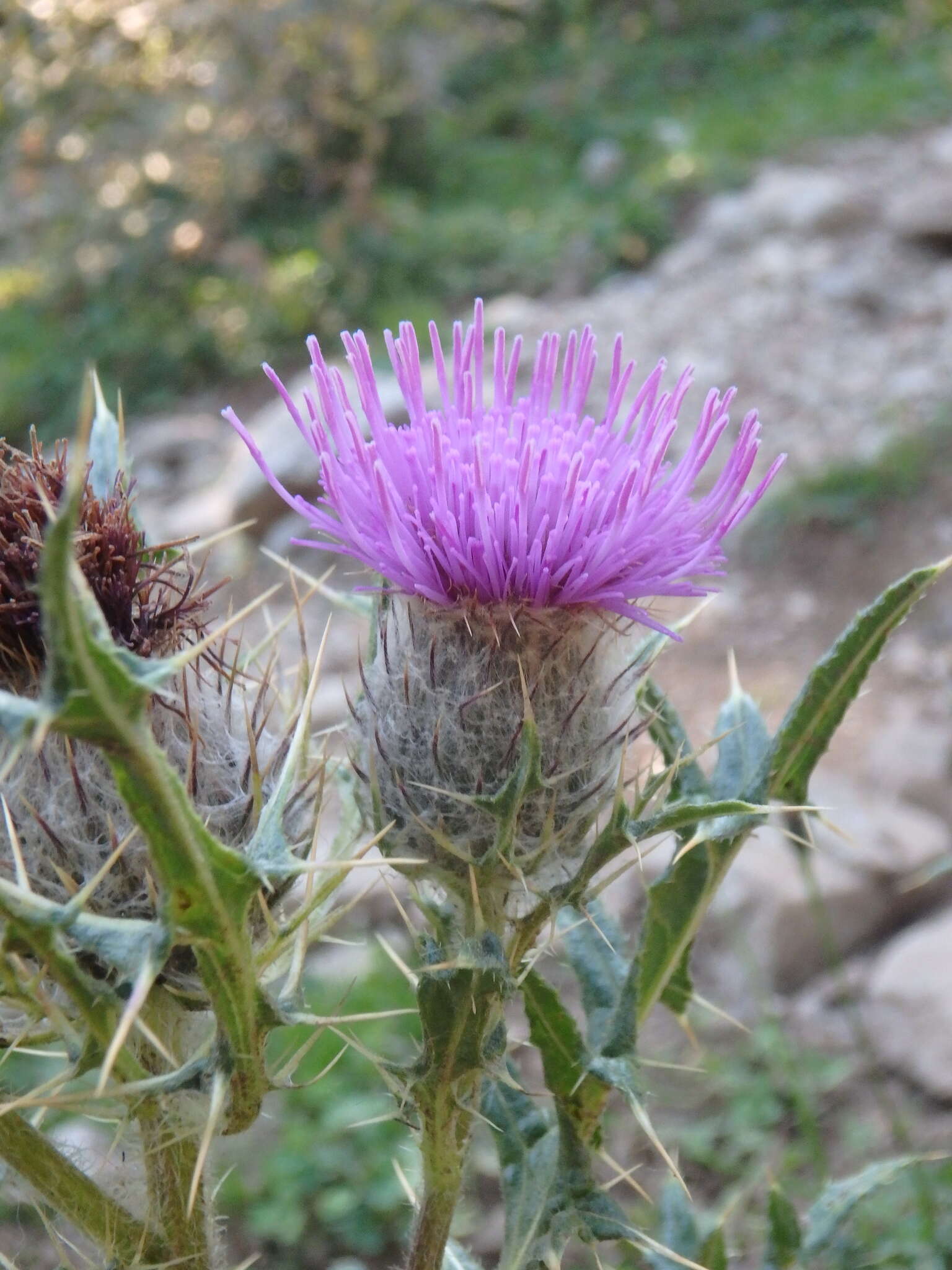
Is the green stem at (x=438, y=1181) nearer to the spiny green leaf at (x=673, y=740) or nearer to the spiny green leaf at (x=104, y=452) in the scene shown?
the spiny green leaf at (x=673, y=740)

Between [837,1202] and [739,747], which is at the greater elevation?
[739,747]

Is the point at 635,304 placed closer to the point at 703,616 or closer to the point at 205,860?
the point at 703,616

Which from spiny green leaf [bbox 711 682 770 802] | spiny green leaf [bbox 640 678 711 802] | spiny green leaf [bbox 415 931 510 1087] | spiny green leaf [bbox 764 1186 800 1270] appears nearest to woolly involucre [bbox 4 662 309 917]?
spiny green leaf [bbox 415 931 510 1087]

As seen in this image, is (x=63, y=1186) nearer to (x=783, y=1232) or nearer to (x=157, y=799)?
(x=157, y=799)

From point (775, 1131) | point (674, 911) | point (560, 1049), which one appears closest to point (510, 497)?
point (674, 911)

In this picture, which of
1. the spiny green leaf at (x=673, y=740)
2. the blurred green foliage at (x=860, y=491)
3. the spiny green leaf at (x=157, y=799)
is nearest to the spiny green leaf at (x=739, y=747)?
the spiny green leaf at (x=673, y=740)

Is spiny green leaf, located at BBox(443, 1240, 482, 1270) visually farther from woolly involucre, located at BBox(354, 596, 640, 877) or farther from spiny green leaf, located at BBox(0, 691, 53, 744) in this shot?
spiny green leaf, located at BBox(0, 691, 53, 744)
